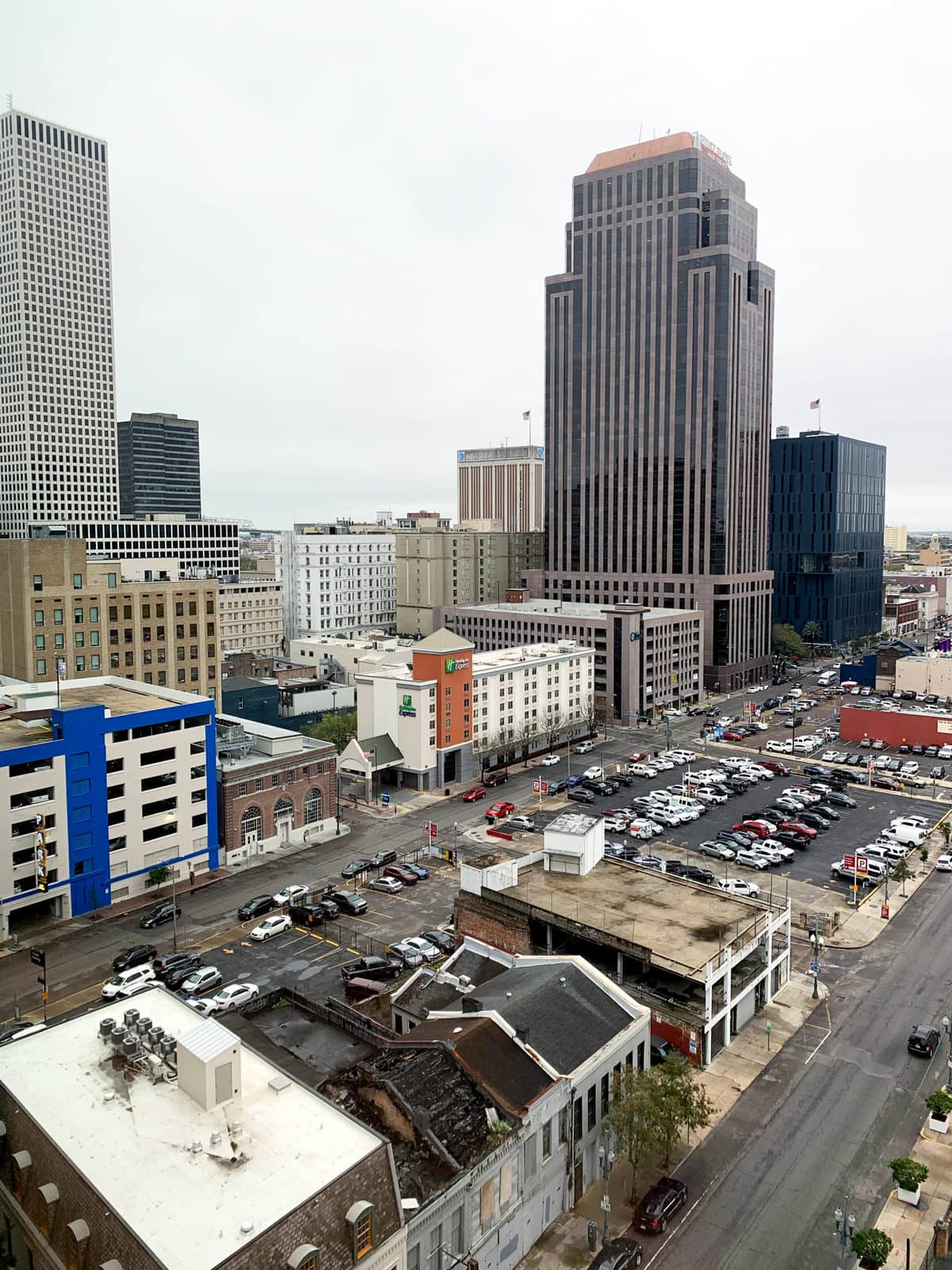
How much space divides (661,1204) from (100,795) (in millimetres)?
45888

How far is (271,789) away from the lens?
251 ft

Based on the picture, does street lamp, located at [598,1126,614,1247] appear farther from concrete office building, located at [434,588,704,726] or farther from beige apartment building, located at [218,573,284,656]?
beige apartment building, located at [218,573,284,656]

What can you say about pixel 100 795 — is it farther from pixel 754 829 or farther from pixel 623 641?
pixel 623 641

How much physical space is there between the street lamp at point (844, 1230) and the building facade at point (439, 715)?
211 ft

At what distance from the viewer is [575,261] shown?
170 metres

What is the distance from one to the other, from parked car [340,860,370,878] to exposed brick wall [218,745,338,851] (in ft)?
28.3

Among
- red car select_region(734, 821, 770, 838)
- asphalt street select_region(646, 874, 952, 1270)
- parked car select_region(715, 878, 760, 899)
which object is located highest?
parked car select_region(715, 878, 760, 899)

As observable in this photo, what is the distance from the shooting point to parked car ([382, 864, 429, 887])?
226 ft

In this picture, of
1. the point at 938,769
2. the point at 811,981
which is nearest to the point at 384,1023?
the point at 811,981

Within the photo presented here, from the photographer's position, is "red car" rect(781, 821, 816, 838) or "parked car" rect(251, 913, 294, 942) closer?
"parked car" rect(251, 913, 294, 942)

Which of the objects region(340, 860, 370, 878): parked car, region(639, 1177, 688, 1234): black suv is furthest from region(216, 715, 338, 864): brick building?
region(639, 1177, 688, 1234): black suv

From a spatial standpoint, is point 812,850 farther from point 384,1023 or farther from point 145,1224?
point 145,1224

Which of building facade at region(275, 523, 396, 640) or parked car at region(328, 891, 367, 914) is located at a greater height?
building facade at region(275, 523, 396, 640)

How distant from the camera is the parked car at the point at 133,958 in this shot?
181ft
